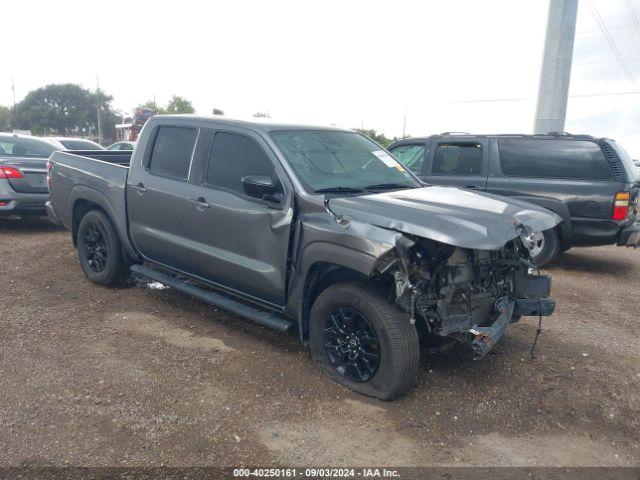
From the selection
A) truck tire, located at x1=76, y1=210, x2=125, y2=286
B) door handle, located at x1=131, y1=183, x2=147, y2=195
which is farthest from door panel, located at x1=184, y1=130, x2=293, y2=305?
truck tire, located at x1=76, y1=210, x2=125, y2=286

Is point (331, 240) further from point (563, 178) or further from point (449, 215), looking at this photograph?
point (563, 178)

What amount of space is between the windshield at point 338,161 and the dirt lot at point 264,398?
4.67ft

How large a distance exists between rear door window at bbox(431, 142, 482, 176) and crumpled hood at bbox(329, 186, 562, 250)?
3.46 m

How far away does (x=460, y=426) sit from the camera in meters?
3.31

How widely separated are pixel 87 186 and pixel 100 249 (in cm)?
68

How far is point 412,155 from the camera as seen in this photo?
26.6ft

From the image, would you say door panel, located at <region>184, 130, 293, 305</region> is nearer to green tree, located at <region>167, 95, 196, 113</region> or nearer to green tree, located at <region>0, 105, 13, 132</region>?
green tree, located at <region>167, 95, 196, 113</region>

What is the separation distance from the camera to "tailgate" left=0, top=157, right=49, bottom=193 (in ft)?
26.3

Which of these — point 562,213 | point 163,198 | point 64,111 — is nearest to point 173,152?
point 163,198

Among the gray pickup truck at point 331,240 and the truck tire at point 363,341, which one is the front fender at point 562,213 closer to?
the gray pickup truck at point 331,240

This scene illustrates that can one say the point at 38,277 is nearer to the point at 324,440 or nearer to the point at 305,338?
the point at 305,338

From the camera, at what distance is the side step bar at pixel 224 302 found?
3948mm

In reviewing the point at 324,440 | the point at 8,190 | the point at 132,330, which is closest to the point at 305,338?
the point at 324,440

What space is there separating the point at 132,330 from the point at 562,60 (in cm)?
1413
